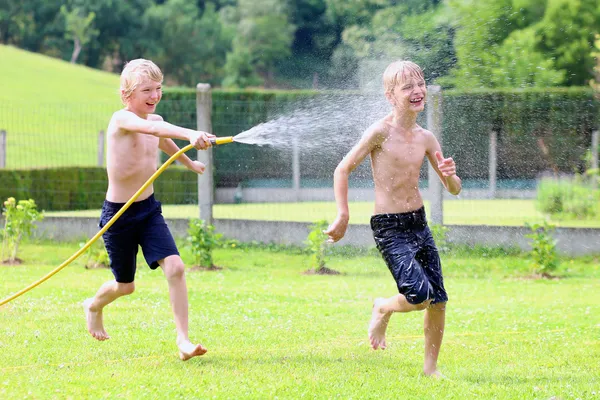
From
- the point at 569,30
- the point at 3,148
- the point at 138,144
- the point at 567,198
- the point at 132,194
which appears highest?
the point at 569,30

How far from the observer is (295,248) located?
11.6 metres

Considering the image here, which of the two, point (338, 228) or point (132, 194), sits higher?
point (132, 194)

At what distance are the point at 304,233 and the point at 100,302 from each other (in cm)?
604

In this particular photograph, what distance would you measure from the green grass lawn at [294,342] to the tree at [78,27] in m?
53.8

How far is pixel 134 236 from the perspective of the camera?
5.47 meters

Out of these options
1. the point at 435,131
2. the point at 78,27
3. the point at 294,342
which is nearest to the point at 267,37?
the point at 78,27

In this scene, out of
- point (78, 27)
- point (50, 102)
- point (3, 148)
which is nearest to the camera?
point (3, 148)

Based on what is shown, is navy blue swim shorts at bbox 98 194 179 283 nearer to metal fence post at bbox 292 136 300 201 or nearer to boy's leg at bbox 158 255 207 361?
boy's leg at bbox 158 255 207 361

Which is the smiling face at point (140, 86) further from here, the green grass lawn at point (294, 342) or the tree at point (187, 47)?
the tree at point (187, 47)

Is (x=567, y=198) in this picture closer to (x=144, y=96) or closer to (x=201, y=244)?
(x=201, y=244)

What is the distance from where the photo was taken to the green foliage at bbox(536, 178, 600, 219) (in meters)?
14.1

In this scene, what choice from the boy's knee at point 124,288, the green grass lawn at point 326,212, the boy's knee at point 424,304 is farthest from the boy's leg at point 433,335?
the green grass lawn at point 326,212

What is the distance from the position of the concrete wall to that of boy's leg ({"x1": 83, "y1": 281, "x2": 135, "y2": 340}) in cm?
555

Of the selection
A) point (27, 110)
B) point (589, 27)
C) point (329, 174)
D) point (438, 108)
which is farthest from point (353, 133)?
point (589, 27)
